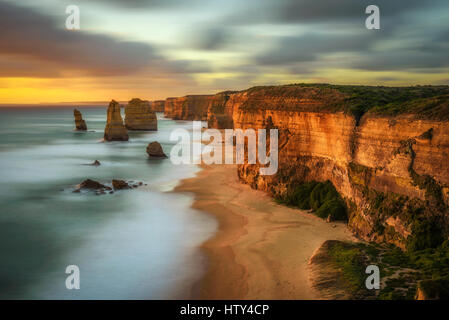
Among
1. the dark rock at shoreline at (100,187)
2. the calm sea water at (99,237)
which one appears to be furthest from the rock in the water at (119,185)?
the calm sea water at (99,237)

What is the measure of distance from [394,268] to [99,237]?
45.1ft

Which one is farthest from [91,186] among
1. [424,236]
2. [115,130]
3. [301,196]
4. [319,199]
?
[115,130]

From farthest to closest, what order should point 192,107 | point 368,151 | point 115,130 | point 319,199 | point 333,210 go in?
point 192,107 → point 115,130 → point 319,199 → point 333,210 → point 368,151

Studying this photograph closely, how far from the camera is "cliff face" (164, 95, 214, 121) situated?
12821 cm

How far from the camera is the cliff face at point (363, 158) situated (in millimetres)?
15000

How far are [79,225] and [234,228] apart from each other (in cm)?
883

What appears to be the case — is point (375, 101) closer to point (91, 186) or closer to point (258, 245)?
point (258, 245)

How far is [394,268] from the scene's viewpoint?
44.1 ft

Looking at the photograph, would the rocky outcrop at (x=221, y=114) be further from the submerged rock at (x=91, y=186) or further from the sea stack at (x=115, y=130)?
the submerged rock at (x=91, y=186)

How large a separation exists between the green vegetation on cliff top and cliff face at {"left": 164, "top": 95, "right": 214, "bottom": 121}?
100692mm

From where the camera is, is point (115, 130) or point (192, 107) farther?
point (192, 107)

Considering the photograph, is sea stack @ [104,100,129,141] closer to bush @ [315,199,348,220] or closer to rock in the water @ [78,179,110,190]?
rock in the water @ [78,179,110,190]

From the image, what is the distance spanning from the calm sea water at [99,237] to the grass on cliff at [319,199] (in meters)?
5.61
